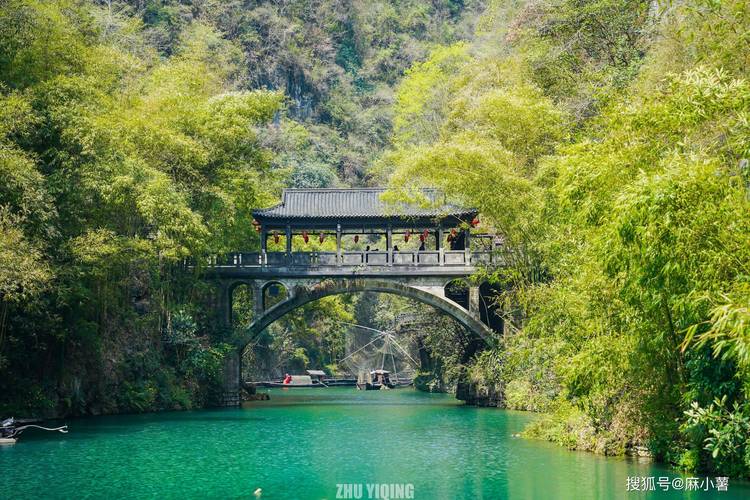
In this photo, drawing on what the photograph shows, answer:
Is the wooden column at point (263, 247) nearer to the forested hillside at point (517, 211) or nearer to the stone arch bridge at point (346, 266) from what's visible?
the stone arch bridge at point (346, 266)

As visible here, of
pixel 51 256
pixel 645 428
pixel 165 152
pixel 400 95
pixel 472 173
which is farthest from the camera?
pixel 400 95

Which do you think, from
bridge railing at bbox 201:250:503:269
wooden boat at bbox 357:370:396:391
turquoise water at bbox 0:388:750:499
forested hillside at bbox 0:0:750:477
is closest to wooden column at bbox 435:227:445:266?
bridge railing at bbox 201:250:503:269

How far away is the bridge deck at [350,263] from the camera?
2803cm

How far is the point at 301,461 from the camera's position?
16.5 m

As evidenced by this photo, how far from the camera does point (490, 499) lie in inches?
503

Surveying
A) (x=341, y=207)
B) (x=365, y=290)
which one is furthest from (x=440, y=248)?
(x=341, y=207)

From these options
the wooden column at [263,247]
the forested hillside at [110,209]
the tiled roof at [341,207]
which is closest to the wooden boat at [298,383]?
the forested hillside at [110,209]

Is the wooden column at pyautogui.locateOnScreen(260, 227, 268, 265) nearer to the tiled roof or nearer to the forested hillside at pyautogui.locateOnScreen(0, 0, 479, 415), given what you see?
the tiled roof

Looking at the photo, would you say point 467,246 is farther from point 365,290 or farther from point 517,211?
point 517,211

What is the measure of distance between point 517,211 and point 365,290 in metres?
7.65

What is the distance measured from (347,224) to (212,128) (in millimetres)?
4769

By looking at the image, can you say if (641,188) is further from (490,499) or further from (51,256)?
(51,256)

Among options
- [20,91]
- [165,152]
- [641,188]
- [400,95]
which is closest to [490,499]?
[641,188]

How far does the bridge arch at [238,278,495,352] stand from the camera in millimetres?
28078
